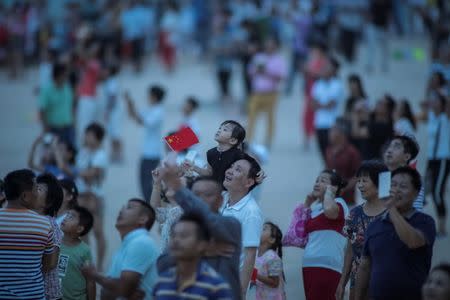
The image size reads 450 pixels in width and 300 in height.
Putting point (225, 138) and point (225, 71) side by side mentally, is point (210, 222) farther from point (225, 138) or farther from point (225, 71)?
point (225, 71)

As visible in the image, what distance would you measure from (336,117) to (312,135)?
400 centimetres

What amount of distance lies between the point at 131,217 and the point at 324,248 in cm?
210

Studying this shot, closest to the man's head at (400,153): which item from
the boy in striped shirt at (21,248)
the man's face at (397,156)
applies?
the man's face at (397,156)

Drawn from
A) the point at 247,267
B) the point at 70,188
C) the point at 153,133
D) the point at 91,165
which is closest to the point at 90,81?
the point at 153,133

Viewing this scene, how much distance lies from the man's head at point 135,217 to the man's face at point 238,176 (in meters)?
0.94

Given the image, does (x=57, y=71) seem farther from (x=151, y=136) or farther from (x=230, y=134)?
(x=230, y=134)

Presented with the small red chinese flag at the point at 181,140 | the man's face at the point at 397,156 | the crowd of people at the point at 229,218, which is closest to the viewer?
the crowd of people at the point at 229,218

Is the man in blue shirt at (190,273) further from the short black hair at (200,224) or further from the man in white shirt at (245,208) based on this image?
the man in white shirt at (245,208)

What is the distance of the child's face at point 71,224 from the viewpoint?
723 cm

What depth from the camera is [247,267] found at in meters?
6.68

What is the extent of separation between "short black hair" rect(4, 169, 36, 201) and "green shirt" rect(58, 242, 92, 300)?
0.72 m

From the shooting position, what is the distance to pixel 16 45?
2334 centimetres

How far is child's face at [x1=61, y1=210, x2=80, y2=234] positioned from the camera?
7.23 meters

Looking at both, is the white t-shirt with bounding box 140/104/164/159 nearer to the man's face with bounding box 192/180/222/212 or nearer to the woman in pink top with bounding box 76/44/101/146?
the woman in pink top with bounding box 76/44/101/146
